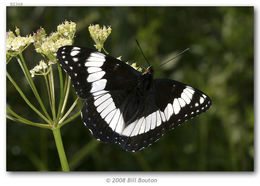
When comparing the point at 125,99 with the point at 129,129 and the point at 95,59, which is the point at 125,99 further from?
the point at 95,59

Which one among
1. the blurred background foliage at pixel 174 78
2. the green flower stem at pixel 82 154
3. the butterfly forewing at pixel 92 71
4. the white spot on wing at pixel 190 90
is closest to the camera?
the butterfly forewing at pixel 92 71

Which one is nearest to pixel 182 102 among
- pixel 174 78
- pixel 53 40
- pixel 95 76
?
pixel 95 76

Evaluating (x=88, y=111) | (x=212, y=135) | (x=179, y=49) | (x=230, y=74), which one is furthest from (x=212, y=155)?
(x=88, y=111)

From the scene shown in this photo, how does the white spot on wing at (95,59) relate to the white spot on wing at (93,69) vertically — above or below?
above

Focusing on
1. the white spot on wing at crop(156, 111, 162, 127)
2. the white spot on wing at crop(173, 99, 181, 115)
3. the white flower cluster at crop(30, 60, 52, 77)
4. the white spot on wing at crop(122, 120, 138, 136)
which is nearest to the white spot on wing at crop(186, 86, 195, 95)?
the white spot on wing at crop(173, 99, 181, 115)

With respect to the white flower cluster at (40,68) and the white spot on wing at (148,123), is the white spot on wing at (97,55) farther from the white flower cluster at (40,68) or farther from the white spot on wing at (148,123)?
the white spot on wing at (148,123)

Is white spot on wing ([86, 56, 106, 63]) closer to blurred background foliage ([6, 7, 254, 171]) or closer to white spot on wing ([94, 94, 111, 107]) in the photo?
white spot on wing ([94, 94, 111, 107])

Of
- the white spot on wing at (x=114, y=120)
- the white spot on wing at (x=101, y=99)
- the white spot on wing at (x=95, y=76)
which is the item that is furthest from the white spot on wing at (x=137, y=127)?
the white spot on wing at (x=95, y=76)
